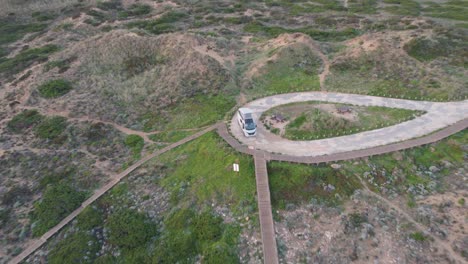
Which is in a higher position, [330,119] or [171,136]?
[330,119]

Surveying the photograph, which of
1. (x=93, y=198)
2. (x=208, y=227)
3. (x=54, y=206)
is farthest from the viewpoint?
(x=93, y=198)

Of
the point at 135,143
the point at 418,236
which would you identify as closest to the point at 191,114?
the point at 135,143

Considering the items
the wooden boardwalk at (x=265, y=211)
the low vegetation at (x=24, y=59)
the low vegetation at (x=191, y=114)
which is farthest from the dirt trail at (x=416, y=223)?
the low vegetation at (x=24, y=59)

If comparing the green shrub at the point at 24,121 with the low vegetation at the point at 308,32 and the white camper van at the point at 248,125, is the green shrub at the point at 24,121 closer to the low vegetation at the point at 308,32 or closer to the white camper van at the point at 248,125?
the white camper van at the point at 248,125

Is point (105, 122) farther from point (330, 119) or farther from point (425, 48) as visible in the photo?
point (425, 48)

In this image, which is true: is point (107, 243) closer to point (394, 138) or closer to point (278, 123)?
point (278, 123)

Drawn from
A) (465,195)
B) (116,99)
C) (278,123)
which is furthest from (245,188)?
(116,99)

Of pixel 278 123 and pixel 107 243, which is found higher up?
pixel 278 123
